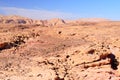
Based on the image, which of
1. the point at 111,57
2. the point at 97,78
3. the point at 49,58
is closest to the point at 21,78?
the point at 49,58

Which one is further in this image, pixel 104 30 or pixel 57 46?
pixel 104 30

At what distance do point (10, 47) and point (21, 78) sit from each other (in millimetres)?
6136

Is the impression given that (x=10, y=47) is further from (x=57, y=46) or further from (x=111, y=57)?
(x=111, y=57)

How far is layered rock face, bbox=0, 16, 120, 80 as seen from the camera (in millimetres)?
18781

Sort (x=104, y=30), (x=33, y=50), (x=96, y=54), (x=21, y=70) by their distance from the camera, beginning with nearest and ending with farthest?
(x=21, y=70) < (x=96, y=54) < (x=33, y=50) < (x=104, y=30)

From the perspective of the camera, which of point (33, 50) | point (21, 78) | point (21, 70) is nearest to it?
point (21, 78)

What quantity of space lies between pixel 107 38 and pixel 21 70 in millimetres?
8719

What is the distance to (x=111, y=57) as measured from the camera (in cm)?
2148

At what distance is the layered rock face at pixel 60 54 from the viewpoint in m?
18.8

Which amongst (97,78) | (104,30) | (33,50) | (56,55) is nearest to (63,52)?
(56,55)

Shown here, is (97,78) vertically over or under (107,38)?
under

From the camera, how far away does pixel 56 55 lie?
2133 cm

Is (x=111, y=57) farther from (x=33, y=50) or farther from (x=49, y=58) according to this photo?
(x=33, y=50)

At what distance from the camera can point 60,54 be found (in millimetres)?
21484
